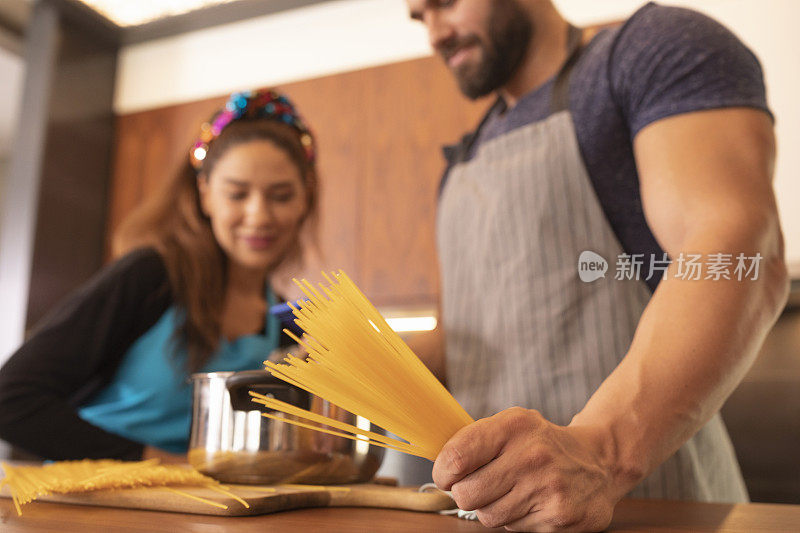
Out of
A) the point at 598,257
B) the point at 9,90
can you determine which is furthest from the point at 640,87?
the point at 9,90

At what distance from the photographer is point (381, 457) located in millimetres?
511

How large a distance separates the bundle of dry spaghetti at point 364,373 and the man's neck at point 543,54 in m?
0.47

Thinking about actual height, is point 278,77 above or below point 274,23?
below

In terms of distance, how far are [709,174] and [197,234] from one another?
2.30 feet

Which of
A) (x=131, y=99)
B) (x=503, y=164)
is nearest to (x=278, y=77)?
(x=131, y=99)

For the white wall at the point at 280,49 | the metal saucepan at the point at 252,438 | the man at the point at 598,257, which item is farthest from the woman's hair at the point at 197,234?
the white wall at the point at 280,49

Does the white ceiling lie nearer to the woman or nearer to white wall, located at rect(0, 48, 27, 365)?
white wall, located at rect(0, 48, 27, 365)

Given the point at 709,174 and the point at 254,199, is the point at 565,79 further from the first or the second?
the point at 254,199

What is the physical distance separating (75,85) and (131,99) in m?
0.19

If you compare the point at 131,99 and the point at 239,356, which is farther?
the point at 131,99

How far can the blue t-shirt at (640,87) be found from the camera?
0.47m

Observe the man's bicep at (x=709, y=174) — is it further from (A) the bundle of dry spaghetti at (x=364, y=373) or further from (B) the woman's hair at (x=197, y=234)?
(B) the woman's hair at (x=197, y=234)

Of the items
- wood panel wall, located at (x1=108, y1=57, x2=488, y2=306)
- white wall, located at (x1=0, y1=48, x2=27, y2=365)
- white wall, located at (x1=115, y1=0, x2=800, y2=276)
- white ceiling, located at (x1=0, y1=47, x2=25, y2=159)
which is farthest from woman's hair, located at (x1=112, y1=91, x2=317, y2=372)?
white ceiling, located at (x1=0, y1=47, x2=25, y2=159)

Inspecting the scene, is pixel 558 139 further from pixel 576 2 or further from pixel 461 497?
pixel 576 2
